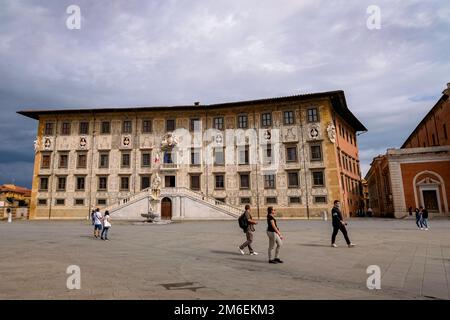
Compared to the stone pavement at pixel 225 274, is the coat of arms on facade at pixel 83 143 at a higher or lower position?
higher

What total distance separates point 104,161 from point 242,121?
17.3 meters

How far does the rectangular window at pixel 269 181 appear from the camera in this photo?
34031 mm

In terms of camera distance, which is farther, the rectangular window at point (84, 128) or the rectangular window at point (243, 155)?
the rectangular window at point (84, 128)

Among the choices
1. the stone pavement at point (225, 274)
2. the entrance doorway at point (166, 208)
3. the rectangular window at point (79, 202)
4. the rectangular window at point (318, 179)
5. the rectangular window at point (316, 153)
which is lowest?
the stone pavement at point (225, 274)

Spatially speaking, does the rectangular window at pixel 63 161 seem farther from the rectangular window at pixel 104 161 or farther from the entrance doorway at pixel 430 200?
the entrance doorway at pixel 430 200

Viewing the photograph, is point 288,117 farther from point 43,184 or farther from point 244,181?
point 43,184

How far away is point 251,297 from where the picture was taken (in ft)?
16.0

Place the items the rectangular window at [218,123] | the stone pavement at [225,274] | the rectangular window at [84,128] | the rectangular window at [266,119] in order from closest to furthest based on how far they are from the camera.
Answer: the stone pavement at [225,274], the rectangular window at [266,119], the rectangular window at [218,123], the rectangular window at [84,128]

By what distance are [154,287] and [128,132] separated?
3410cm

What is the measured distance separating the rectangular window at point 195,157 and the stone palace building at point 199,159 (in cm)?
6

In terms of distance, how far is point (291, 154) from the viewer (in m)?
34.1

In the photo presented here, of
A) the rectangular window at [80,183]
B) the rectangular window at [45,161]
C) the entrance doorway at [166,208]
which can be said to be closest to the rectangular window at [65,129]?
the rectangular window at [45,161]
